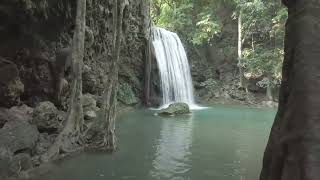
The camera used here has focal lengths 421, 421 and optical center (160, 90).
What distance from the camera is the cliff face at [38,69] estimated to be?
1005 cm

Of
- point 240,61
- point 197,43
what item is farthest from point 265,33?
point 197,43

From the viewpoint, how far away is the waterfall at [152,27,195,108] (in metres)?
27.8

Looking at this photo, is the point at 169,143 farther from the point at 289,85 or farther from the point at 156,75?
the point at 156,75

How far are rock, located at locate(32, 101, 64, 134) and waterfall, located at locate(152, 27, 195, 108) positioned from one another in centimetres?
1508

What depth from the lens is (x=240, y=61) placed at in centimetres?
2970

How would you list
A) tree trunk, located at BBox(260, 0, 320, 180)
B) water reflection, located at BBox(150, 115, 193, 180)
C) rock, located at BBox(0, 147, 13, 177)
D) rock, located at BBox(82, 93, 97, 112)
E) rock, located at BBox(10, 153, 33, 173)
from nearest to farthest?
tree trunk, located at BBox(260, 0, 320, 180) < rock, located at BBox(0, 147, 13, 177) < rock, located at BBox(10, 153, 33, 173) < water reflection, located at BBox(150, 115, 193, 180) < rock, located at BBox(82, 93, 97, 112)

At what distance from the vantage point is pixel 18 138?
981 centimetres

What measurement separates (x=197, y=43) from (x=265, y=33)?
5.00m

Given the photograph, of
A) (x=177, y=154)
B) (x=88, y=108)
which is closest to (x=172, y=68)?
(x=88, y=108)

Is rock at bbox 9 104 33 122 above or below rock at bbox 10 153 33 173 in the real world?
above

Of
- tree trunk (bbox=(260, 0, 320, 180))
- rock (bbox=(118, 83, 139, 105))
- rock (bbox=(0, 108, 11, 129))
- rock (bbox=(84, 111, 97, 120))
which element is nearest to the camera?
tree trunk (bbox=(260, 0, 320, 180))

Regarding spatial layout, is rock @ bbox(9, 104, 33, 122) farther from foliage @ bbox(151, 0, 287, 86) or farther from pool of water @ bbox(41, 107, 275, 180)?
foliage @ bbox(151, 0, 287, 86)

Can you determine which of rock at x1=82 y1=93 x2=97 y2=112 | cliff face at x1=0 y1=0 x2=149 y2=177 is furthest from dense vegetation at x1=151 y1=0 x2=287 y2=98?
rock at x1=82 y1=93 x2=97 y2=112

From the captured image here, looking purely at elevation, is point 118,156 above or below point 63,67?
below
